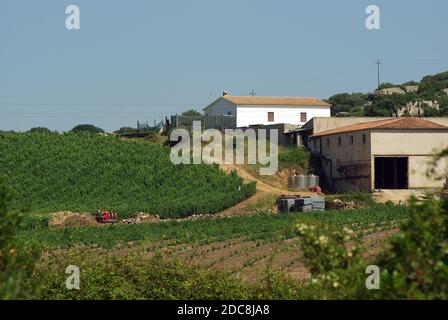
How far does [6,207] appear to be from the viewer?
38.2 feet

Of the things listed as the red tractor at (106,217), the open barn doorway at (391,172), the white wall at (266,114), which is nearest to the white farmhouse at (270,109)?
the white wall at (266,114)

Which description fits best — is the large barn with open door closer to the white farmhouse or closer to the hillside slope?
the white farmhouse

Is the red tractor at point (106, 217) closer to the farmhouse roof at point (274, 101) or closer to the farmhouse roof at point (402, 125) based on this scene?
the farmhouse roof at point (402, 125)

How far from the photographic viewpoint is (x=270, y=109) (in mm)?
81250

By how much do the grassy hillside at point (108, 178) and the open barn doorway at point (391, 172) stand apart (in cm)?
824

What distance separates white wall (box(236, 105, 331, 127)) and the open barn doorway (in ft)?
72.5

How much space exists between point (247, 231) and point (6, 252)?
97.2 ft

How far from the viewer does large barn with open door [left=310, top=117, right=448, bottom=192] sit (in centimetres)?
5644

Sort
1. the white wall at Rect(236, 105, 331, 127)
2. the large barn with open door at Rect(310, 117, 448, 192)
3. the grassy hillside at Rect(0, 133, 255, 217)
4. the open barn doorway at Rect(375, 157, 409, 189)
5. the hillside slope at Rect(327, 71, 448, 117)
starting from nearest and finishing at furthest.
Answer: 1. the large barn with open door at Rect(310, 117, 448, 192)
2. the grassy hillside at Rect(0, 133, 255, 217)
3. the open barn doorway at Rect(375, 157, 409, 189)
4. the white wall at Rect(236, 105, 331, 127)
5. the hillside slope at Rect(327, 71, 448, 117)

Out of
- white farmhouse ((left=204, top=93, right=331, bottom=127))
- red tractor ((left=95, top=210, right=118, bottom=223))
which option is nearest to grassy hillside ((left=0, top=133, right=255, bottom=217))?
red tractor ((left=95, top=210, right=118, bottom=223))

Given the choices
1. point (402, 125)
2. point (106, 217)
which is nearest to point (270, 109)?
point (402, 125)

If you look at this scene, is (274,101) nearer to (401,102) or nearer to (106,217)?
(401,102)

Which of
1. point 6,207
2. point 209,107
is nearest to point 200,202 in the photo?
point 209,107

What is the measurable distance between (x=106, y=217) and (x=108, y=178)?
12907mm
